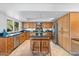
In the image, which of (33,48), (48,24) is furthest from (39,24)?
(33,48)

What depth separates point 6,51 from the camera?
5801 mm

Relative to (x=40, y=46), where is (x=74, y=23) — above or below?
above

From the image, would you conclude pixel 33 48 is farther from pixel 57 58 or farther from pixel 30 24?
pixel 30 24

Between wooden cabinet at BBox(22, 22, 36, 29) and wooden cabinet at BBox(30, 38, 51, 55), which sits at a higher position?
wooden cabinet at BBox(22, 22, 36, 29)

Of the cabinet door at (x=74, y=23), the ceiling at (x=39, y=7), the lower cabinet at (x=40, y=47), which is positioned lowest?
the lower cabinet at (x=40, y=47)

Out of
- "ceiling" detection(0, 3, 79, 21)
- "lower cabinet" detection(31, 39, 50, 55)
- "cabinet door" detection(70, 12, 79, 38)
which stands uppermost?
"ceiling" detection(0, 3, 79, 21)

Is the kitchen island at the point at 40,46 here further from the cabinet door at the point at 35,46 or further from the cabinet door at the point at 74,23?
the cabinet door at the point at 74,23

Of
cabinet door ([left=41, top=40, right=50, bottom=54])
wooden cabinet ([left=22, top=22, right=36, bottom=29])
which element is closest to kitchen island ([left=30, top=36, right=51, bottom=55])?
cabinet door ([left=41, top=40, right=50, bottom=54])

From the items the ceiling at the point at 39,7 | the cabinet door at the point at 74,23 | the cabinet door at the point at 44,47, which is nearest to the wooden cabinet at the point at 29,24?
the cabinet door at the point at 44,47

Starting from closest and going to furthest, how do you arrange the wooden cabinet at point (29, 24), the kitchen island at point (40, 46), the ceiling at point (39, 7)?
the ceiling at point (39, 7) → the kitchen island at point (40, 46) → the wooden cabinet at point (29, 24)

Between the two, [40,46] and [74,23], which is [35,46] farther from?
[74,23]

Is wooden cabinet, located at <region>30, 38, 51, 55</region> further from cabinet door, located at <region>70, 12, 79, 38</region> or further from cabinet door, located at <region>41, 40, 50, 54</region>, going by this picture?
cabinet door, located at <region>70, 12, 79, 38</region>

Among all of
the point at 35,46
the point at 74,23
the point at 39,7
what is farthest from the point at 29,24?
the point at 39,7

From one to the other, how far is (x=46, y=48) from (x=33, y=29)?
844 cm
